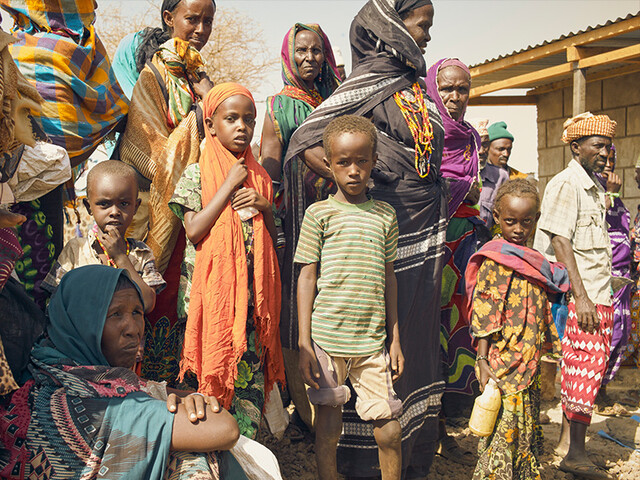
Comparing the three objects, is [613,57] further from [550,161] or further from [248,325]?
[248,325]

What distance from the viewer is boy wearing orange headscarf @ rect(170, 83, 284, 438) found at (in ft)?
9.35

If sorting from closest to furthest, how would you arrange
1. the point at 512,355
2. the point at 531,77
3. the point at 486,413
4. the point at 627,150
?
1. the point at 486,413
2. the point at 512,355
3. the point at 531,77
4. the point at 627,150

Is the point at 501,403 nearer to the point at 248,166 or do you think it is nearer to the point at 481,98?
the point at 248,166

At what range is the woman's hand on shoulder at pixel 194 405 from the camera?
6.77 feet

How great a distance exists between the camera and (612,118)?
10.5 m

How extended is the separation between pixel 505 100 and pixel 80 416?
39.4 feet

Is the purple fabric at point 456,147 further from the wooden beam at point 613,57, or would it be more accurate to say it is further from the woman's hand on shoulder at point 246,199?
the wooden beam at point 613,57

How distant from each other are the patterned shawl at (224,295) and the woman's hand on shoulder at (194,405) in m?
0.61

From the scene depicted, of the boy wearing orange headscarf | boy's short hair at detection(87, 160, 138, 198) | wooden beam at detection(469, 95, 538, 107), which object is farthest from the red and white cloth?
wooden beam at detection(469, 95, 538, 107)

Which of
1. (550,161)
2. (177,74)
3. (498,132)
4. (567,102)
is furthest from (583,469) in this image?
(567,102)

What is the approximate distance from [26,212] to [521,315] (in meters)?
2.59

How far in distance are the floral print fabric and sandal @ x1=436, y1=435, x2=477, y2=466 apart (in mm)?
925

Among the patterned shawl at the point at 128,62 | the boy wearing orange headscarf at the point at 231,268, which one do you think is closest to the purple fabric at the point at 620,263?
the boy wearing orange headscarf at the point at 231,268

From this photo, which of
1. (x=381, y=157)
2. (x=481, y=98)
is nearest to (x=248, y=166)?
(x=381, y=157)
